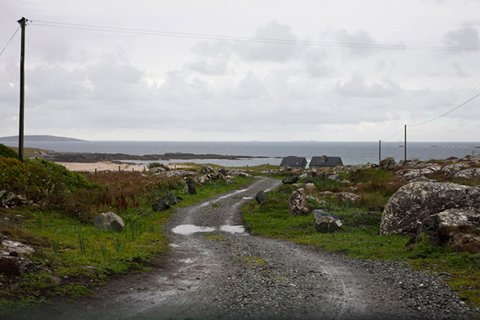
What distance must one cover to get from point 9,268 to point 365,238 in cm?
1391

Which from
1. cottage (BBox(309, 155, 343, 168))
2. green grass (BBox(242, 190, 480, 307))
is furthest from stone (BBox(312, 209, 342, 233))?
cottage (BBox(309, 155, 343, 168))

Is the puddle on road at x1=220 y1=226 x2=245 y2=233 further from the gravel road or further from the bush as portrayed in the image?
the bush

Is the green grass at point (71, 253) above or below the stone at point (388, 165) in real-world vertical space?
below

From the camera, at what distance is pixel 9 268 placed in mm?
9234

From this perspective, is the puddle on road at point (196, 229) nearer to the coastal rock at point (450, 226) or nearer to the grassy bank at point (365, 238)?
the grassy bank at point (365, 238)

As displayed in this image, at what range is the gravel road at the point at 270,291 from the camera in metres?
8.30

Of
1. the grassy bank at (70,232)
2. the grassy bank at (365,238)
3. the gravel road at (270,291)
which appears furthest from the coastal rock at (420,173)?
the gravel road at (270,291)

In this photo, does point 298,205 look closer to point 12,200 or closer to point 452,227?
point 452,227

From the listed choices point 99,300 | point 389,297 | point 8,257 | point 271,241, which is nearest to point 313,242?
point 271,241

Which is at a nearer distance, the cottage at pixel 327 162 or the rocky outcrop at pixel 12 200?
the rocky outcrop at pixel 12 200

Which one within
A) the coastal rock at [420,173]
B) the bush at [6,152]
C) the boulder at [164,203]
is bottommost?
the boulder at [164,203]

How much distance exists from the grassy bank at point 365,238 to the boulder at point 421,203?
2.25ft

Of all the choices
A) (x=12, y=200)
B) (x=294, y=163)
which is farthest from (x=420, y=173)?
(x=294, y=163)

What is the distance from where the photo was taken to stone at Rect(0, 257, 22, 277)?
29.9 ft
